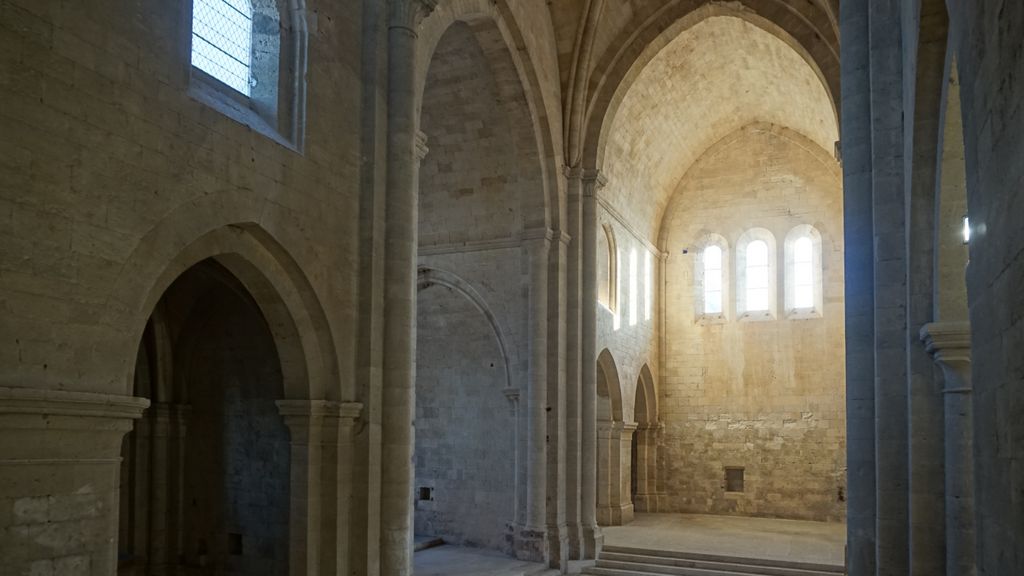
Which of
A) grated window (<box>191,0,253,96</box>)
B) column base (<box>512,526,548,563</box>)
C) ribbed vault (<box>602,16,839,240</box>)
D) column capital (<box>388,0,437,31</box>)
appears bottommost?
column base (<box>512,526,548,563</box>)

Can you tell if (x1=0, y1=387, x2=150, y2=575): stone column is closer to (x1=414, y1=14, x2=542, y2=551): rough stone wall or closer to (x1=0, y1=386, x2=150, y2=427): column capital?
(x1=0, y1=386, x2=150, y2=427): column capital

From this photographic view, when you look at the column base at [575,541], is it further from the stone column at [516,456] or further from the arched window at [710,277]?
the arched window at [710,277]

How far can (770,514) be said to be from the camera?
2530cm

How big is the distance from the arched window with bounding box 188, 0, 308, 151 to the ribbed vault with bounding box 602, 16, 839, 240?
35.0ft

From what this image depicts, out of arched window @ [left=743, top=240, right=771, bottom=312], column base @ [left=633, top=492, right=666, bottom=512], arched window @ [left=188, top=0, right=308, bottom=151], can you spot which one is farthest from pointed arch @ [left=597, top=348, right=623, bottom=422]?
arched window @ [left=188, top=0, right=308, bottom=151]

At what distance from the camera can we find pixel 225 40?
10.0 m

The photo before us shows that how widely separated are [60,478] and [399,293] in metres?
5.28

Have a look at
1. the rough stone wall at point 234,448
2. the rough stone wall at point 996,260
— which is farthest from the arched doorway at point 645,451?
the rough stone wall at point 996,260

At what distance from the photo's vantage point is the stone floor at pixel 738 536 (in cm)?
1873

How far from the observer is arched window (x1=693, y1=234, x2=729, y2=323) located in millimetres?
26906

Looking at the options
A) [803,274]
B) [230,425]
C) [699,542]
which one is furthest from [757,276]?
[230,425]

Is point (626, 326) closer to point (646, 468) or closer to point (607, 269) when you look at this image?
point (607, 269)

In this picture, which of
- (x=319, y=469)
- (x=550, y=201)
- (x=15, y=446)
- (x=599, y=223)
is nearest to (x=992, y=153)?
(x=15, y=446)

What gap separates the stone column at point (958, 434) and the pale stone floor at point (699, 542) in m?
10.5
